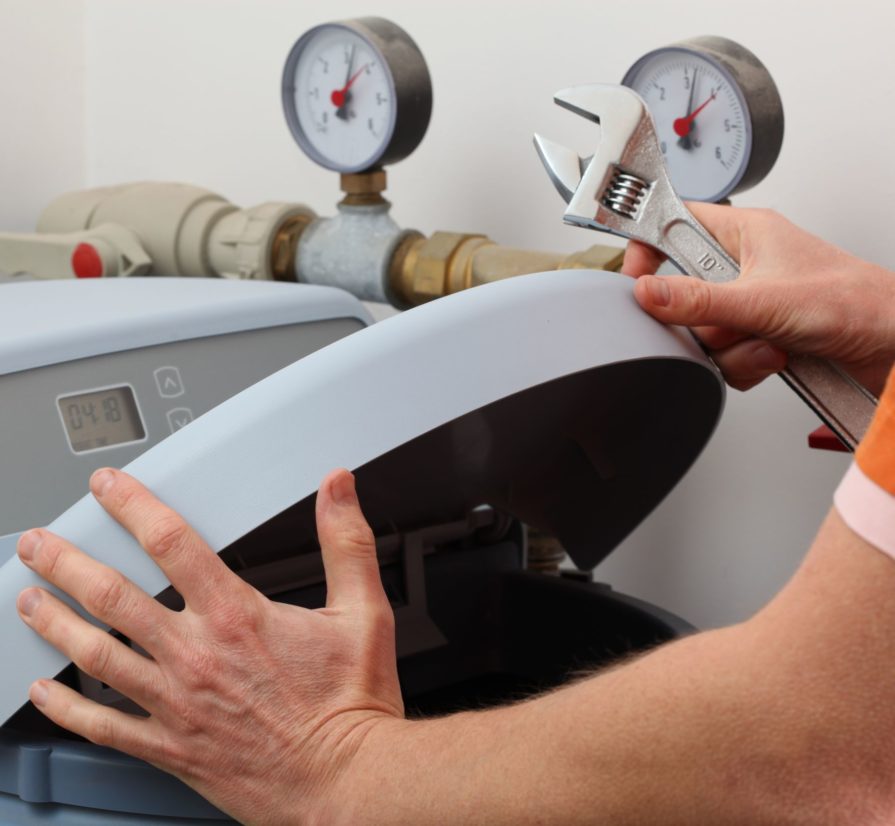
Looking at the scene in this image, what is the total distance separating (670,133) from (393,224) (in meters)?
0.38

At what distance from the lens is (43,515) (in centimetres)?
85

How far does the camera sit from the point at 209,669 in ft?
2.20

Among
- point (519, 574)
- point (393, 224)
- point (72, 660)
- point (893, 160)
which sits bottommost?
point (519, 574)

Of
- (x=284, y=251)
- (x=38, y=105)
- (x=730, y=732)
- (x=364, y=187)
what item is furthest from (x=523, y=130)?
(x=730, y=732)

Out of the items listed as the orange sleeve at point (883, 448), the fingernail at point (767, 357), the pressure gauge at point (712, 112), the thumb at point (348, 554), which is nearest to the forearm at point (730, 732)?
the orange sleeve at point (883, 448)

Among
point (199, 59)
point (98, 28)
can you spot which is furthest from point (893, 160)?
point (98, 28)

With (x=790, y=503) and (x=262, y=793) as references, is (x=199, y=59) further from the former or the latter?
(x=262, y=793)

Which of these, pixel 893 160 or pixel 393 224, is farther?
pixel 393 224

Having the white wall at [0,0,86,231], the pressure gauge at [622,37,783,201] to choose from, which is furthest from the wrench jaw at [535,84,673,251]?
the white wall at [0,0,86,231]

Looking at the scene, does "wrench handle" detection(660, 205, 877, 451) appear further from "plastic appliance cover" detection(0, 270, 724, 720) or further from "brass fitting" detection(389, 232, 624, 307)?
"brass fitting" detection(389, 232, 624, 307)

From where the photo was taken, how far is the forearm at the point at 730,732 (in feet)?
1.62

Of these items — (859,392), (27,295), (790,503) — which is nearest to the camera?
(859,392)

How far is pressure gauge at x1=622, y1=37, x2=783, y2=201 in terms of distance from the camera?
1.12m

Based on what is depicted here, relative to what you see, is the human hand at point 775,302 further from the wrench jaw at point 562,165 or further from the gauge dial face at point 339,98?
the gauge dial face at point 339,98
